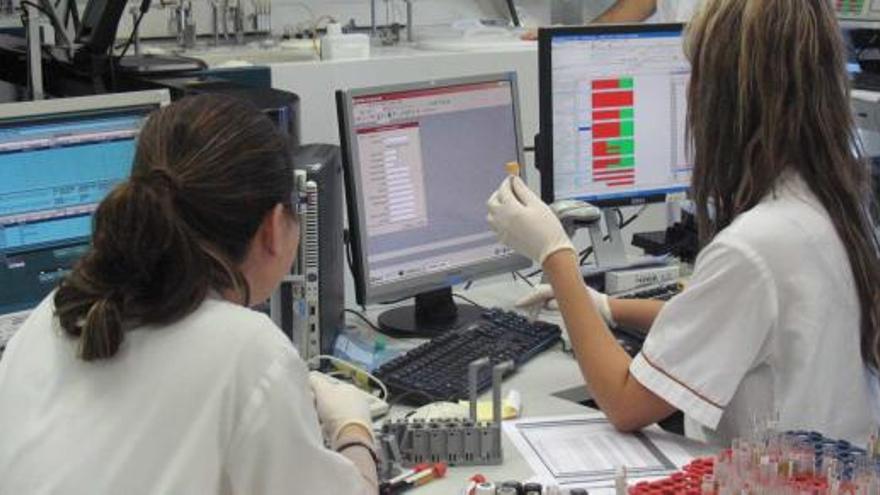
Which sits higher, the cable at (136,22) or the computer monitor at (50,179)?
the cable at (136,22)

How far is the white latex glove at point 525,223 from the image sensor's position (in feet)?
5.56

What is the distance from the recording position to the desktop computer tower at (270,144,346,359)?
5.81 feet

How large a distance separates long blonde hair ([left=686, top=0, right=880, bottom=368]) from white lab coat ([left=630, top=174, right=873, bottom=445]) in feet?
0.08

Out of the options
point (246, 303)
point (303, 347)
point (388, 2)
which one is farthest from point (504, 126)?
point (388, 2)

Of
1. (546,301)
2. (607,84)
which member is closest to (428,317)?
(546,301)

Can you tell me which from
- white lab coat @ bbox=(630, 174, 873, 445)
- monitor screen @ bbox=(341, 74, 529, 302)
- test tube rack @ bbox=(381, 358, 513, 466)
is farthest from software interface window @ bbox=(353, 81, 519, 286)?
white lab coat @ bbox=(630, 174, 873, 445)

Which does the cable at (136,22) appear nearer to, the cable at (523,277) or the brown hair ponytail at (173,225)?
the cable at (523,277)

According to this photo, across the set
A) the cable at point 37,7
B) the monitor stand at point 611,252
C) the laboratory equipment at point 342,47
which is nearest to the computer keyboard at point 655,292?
the monitor stand at point 611,252

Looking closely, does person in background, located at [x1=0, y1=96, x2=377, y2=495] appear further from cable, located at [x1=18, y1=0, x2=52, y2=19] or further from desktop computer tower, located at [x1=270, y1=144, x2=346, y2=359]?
cable, located at [x1=18, y1=0, x2=52, y2=19]

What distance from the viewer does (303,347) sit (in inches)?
70.4

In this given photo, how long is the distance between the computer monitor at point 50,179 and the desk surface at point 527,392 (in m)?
0.58

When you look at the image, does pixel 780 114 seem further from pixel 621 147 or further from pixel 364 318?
pixel 364 318

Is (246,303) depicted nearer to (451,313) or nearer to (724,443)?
(724,443)

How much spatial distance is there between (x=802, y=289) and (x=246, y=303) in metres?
0.71
